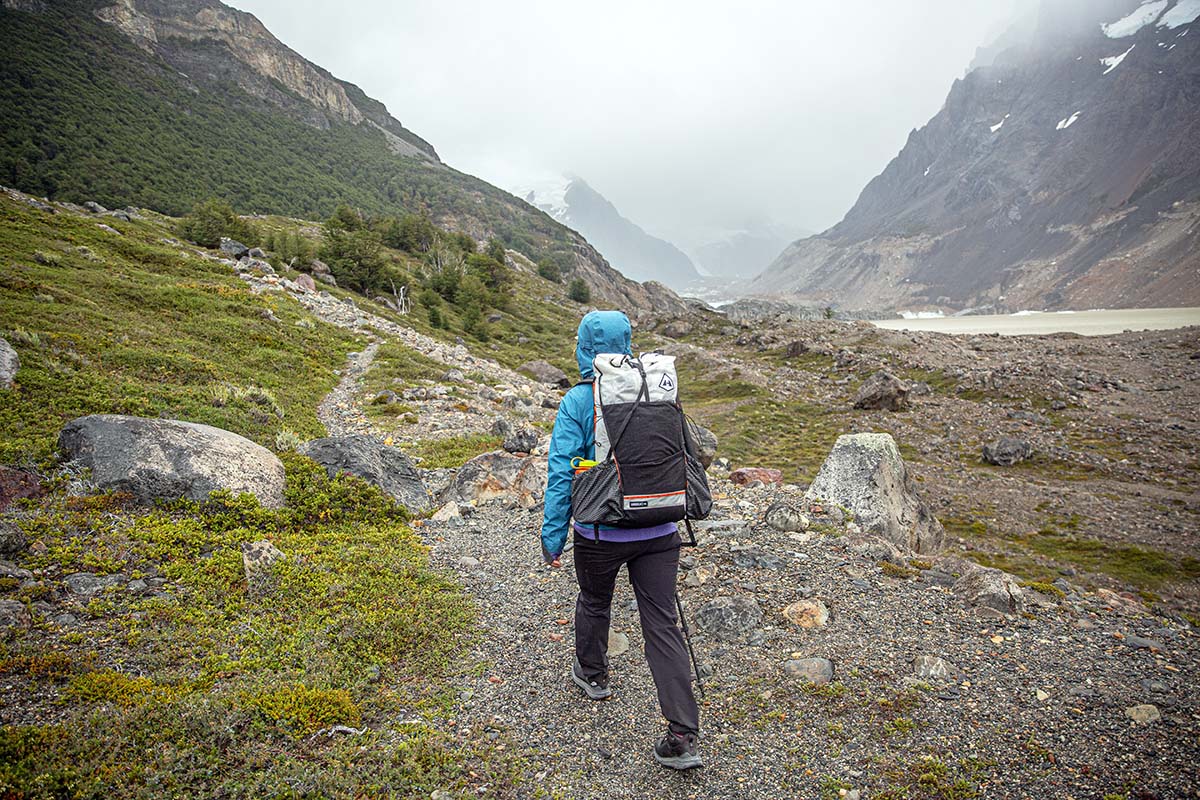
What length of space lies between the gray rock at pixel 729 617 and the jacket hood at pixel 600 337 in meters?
4.05

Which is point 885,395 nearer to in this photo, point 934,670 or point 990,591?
point 990,591

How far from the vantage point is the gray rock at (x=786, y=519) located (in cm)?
982

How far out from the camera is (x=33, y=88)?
85875mm

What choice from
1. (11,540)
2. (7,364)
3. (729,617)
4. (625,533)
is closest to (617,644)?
(729,617)

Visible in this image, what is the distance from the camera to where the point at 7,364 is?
1094 centimetres

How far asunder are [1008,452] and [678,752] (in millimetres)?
28530

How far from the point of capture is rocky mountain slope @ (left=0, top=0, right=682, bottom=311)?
261ft

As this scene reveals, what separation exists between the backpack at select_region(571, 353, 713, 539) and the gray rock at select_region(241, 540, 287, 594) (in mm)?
4744

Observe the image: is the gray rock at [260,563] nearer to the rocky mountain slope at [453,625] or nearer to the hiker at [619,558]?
the rocky mountain slope at [453,625]

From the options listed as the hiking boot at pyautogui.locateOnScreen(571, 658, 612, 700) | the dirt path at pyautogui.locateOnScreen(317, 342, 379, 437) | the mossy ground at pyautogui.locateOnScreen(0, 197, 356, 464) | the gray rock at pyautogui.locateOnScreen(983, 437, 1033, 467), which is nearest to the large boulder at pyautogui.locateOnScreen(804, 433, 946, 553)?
the hiking boot at pyautogui.locateOnScreen(571, 658, 612, 700)

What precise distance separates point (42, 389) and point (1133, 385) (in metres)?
56.9

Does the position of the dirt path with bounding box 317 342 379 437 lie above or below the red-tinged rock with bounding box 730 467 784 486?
above

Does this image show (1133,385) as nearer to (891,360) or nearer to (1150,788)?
(891,360)

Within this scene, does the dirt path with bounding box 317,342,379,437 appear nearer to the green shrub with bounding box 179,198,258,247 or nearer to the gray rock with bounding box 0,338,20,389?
the gray rock with bounding box 0,338,20,389
